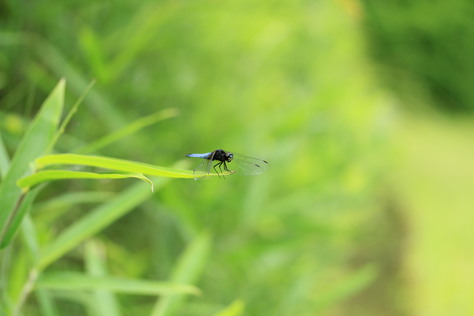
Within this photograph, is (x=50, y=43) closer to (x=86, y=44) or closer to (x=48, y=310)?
(x=86, y=44)

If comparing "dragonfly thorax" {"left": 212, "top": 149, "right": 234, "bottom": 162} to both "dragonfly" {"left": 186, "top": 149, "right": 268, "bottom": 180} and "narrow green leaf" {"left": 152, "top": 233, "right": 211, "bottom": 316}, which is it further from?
"narrow green leaf" {"left": 152, "top": 233, "right": 211, "bottom": 316}

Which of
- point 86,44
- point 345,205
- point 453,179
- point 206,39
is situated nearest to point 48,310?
point 86,44

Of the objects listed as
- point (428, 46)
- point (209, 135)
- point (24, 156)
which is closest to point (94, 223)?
point (24, 156)

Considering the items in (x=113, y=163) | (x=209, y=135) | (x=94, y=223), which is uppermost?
(x=209, y=135)

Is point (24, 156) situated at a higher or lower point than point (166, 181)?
lower

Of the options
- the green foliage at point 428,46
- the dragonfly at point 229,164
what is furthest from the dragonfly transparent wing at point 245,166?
the green foliage at point 428,46

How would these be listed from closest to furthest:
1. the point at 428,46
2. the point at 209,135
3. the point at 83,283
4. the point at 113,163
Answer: the point at 113,163, the point at 83,283, the point at 209,135, the point at 428,46

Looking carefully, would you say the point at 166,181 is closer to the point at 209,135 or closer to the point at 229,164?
the point at 229,164
